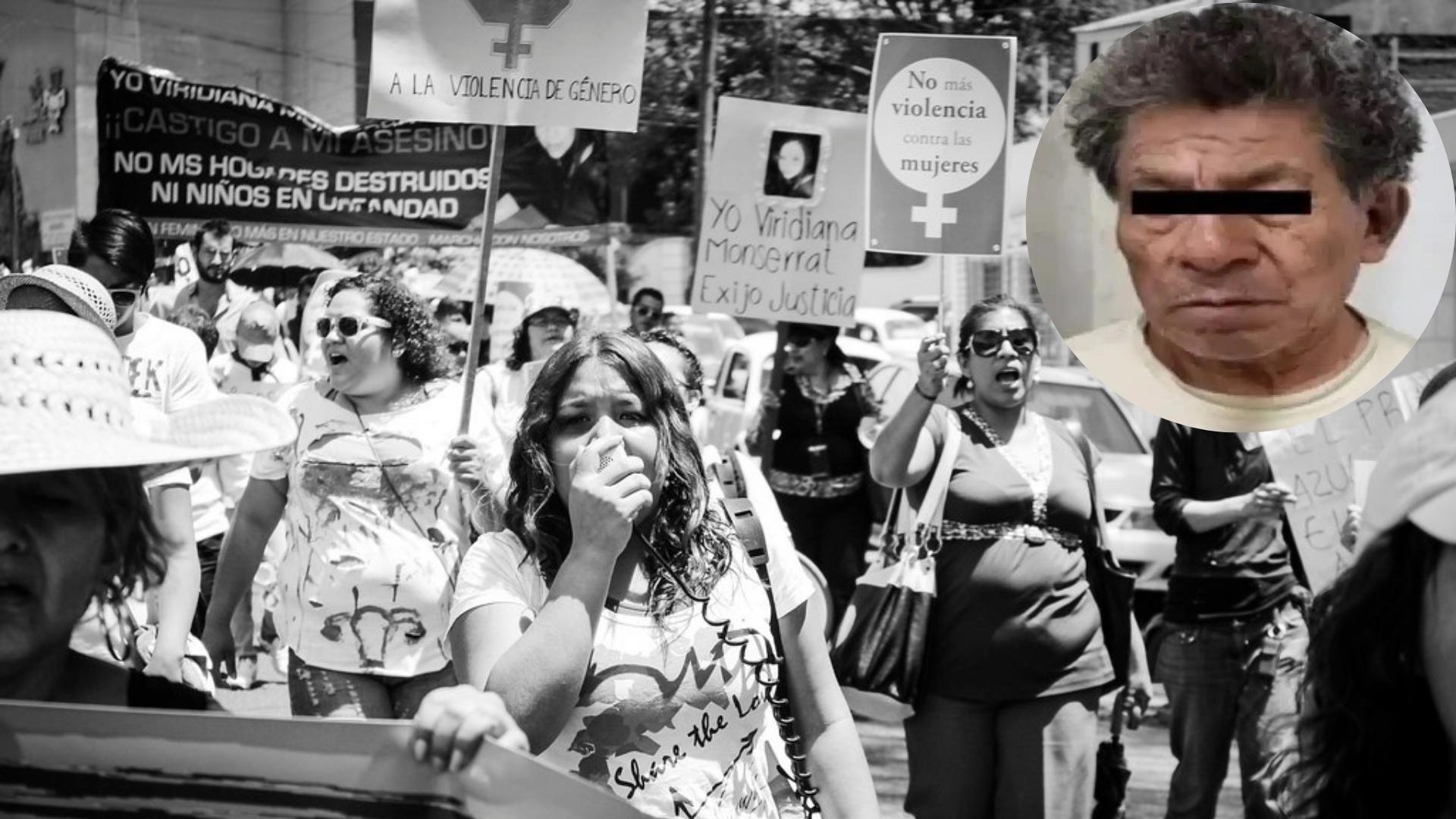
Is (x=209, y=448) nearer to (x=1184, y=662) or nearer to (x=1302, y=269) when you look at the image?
(x=1302, y=269)

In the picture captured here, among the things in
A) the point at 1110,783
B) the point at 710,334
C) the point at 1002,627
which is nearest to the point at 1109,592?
the point at 1002,627

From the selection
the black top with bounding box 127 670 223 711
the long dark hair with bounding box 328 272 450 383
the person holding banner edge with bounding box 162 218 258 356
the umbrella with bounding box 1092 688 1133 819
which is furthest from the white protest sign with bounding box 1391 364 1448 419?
the person holding banner edge with bounding box 162 218 258 356

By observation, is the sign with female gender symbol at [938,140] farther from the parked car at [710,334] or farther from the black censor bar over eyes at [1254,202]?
the parked car at [710,334]

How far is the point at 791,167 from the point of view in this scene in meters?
7.73

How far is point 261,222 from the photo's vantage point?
10211 mm

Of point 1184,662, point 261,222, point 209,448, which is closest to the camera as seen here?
point 209,448

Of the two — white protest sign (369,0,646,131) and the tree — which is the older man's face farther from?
the tree

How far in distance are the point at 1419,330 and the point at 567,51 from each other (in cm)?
338

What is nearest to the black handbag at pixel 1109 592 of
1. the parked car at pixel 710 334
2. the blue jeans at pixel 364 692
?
the blue jeans at pixel 364 692

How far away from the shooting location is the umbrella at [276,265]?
12336 millimetres

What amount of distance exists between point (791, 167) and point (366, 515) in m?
3.25

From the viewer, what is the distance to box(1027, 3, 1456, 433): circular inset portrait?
2398mm

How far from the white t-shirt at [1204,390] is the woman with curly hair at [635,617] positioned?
0.79m

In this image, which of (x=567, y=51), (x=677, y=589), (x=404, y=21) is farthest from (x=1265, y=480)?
(x=677, y=589)
